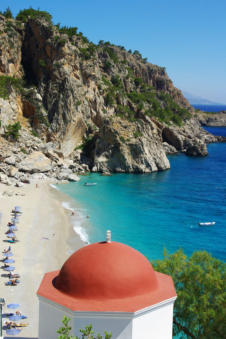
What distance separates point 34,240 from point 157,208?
1757cm

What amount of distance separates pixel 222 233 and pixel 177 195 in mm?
14698

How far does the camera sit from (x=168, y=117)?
322ft

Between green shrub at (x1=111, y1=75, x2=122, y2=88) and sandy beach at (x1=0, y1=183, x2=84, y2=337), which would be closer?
sandy beach at (x1=0, y1=183, x2=84, y2=337)

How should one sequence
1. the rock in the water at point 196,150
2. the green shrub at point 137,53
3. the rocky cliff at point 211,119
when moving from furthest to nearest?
the rocky cliff at point 211,119
the green shrub at point 137,53
the rock in the water at point 196,150

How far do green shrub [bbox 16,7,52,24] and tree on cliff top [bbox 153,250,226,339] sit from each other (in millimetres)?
63882

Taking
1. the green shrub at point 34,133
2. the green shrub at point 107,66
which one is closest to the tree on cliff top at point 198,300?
the green shrub at point 34,133

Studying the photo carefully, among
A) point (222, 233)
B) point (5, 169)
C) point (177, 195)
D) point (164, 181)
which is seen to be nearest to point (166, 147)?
point (164, 181)

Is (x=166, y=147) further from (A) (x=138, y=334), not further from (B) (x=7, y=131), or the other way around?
(A) (x=138, y=334)

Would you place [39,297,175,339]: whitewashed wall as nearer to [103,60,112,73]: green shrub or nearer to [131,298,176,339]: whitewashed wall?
[131,298,176,339]: whitewashed wall

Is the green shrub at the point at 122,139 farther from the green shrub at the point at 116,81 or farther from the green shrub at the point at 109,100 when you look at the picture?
the green shrub at the point at 116,81

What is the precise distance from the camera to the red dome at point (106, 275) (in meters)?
9.48

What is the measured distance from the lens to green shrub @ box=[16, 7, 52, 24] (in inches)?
2735

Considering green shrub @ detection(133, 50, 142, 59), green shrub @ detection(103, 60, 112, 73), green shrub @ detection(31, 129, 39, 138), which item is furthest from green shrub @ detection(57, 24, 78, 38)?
green shrub @ detection(133, 50, 142, 59)

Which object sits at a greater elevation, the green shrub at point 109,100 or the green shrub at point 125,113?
the green shrub at point 109,100
